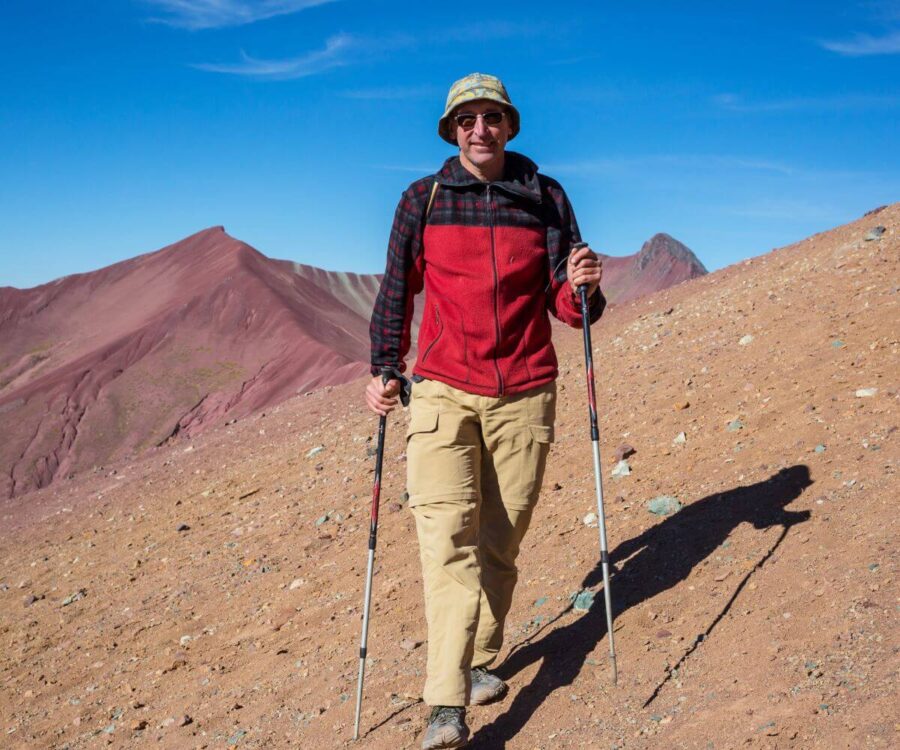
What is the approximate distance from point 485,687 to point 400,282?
5.79ft

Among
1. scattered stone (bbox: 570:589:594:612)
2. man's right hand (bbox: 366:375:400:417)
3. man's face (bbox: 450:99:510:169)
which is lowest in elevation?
scattered stone (bbox: 570:589:594:612)

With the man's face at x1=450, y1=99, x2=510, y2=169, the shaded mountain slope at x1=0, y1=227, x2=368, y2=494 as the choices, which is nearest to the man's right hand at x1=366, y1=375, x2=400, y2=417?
the man's face at x1=450, y1=99, x2=510, y2=169

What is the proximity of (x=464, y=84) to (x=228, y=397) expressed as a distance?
32883 mm

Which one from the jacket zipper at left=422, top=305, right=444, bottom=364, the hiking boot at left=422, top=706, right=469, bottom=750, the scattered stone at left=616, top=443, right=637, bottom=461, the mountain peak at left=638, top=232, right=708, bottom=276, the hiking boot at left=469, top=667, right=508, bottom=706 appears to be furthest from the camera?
the mountain peak at left=638, top=232, right=708, bottom=276

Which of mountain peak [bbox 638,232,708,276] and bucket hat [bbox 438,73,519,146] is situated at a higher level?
mountain peak [bbox 638,232,708,276]

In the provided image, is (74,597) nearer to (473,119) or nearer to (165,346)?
(473,119)

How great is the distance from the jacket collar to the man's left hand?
275 mm

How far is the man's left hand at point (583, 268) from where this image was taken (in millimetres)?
3546

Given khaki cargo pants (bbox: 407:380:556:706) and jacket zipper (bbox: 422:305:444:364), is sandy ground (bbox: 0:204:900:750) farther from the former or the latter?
jacket zipper (bbox: 422:305:444:364)

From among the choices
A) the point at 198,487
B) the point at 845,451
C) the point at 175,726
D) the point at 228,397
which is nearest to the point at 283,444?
the point at 198,487

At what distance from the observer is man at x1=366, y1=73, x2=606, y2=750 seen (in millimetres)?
3459

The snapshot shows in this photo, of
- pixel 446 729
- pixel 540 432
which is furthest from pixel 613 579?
pixel 446 729

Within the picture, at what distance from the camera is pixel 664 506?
5285mm

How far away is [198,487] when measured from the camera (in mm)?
10438
